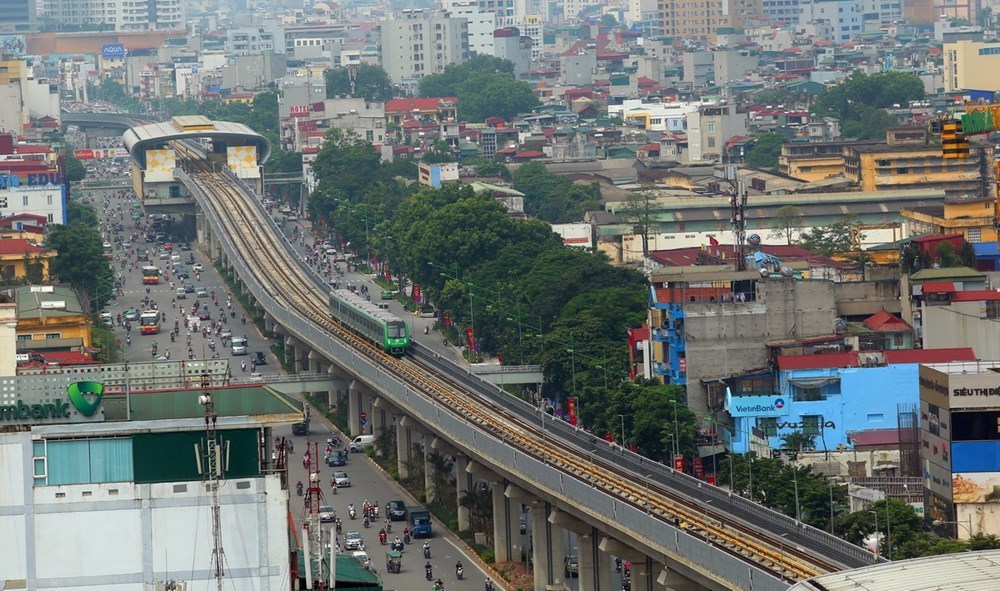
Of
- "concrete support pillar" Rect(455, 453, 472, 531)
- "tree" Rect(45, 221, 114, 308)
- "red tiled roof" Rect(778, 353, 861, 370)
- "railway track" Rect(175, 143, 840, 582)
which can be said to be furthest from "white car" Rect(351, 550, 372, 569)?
"tree" Rect(45, 221, 114, 308)

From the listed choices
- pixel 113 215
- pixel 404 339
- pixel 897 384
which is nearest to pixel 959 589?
pixel 897 384

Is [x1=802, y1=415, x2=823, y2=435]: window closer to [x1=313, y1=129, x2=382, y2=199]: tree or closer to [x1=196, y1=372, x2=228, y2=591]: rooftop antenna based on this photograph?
[x1=196, y1=372, x2=228, y2=591]: rooftop antenna

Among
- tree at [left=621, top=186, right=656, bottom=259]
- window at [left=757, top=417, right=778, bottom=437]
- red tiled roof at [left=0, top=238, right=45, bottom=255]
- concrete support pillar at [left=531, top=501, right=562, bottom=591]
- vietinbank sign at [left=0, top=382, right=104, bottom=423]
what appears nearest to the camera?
vietinbank sign at [left=0, top=382, right=104, bottom=423]

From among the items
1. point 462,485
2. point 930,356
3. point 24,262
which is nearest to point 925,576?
point 462,485

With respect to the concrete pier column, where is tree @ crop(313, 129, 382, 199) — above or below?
above

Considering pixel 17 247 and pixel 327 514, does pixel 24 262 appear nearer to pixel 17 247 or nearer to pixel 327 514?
pixel 17 247

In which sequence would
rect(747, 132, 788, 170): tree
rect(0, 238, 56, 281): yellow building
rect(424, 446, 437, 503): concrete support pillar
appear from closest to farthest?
rect(424, 446, 437, 503): concrete support pillar
rect(0, 238, 56, 281): yellow building
rect(747, 132, 788, 170): tree

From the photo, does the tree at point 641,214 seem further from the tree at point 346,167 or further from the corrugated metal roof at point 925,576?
the corrugated metal roof at point 925,576

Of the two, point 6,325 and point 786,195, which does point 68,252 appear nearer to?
point 786,195
